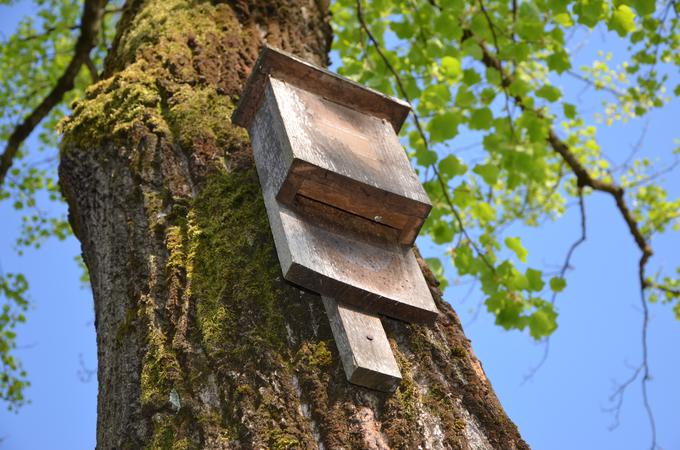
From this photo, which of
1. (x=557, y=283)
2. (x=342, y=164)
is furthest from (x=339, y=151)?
(x=557, y=283)

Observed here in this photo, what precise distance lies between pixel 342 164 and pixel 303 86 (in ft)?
1.15

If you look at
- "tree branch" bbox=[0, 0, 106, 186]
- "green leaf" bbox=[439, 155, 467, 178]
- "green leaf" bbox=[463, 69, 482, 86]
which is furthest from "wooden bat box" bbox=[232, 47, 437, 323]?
"tree branch" bbox=[0, 0, 106, 186]

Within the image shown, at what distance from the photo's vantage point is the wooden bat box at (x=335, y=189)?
176 centimetres

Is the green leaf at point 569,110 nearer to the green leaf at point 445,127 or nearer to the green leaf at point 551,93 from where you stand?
the green leaf at point 551,93

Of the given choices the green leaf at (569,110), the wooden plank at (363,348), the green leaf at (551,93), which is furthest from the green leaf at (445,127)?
the wooden plank at (363,348)

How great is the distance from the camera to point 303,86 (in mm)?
2131

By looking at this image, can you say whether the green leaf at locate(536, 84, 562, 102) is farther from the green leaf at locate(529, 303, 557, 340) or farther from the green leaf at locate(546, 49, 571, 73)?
the green leaf at locate(529, 303, 557, 340)

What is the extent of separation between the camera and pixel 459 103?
4.46 m

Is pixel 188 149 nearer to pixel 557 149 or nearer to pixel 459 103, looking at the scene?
pixel 459 103

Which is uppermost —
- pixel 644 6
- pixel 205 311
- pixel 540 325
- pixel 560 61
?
pixel 644 6

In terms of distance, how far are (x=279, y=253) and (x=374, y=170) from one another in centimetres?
36

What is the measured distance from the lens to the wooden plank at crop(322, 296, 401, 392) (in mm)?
1604

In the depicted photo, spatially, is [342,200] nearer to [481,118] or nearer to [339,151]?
[339,151]

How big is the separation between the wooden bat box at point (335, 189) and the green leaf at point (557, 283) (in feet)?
10.6
